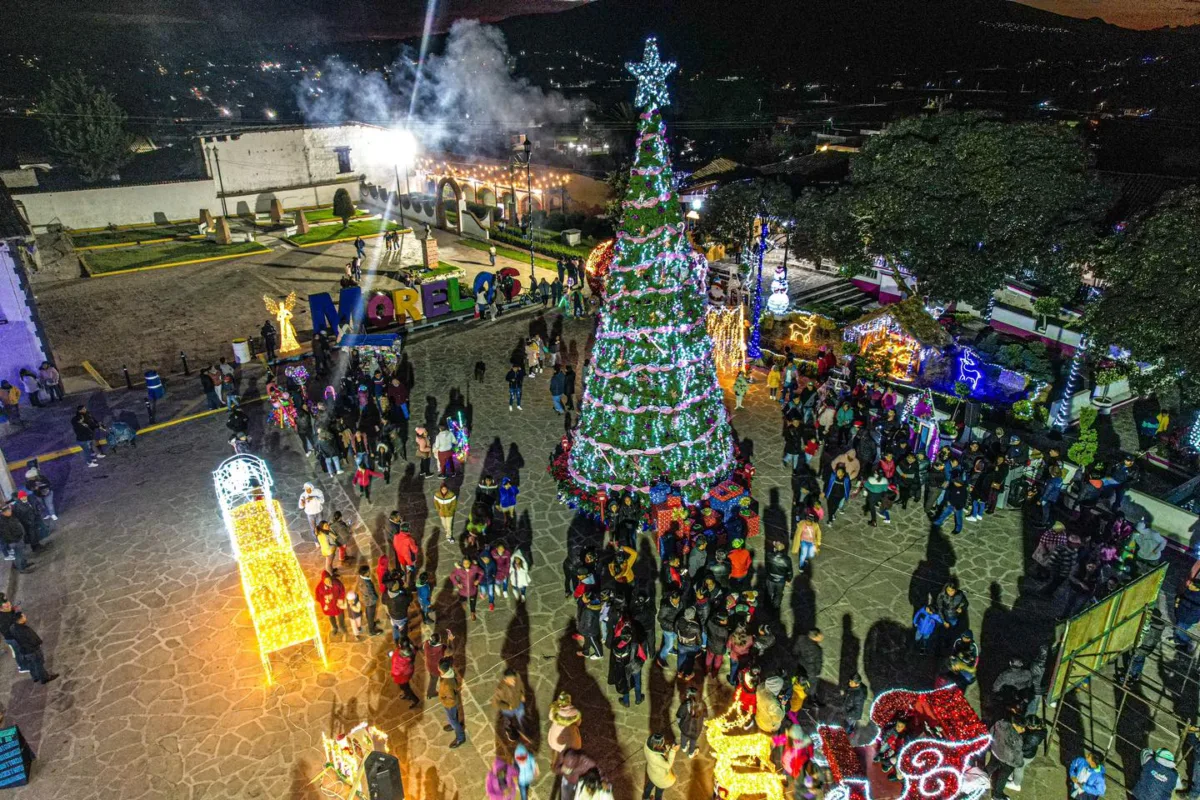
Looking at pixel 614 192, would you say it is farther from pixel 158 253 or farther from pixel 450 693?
pixel 450 693

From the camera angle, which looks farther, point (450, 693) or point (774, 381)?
point (774, 381)

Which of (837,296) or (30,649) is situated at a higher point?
(30,649)

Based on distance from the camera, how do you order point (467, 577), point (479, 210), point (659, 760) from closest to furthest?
point (659, 760), point (467, 577), point (479, 210)

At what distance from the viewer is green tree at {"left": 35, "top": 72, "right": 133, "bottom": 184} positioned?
49.4m

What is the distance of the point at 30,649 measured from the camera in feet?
34.8

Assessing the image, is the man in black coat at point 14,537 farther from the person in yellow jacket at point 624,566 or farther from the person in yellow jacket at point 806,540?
the person in yellow jacket at point 806,540

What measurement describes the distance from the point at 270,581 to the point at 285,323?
15807 mm

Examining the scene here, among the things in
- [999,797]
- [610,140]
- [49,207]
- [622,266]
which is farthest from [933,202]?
[49,207]

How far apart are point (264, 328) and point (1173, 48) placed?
9411cm

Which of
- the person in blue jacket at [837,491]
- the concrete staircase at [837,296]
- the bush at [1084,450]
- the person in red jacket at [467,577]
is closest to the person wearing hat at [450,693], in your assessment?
the person in red jacket at [467,577]

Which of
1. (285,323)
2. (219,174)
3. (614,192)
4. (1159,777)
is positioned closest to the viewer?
(1159,777)

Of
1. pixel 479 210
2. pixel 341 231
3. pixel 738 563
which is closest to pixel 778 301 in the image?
pixel 738 563

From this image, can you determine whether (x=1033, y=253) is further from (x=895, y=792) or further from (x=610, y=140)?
(x=610, y=140)

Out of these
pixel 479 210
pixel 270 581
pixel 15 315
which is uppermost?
pixel 15 315
